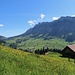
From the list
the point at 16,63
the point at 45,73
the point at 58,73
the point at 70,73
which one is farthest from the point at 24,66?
the point at 70,73

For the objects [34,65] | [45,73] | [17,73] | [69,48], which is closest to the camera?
[17,73]

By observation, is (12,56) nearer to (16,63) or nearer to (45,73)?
(16,63)

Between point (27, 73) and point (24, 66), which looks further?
point (24, 66)

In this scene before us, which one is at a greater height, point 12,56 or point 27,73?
point 12,56

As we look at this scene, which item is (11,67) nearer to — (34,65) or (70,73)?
(34,65)

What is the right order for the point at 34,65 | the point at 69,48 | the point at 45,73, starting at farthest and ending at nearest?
the point at 69,48, the point at 34,65, the point at 45,73

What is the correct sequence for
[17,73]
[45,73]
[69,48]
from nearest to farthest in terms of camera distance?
[17,73], [45,73], [69,48]

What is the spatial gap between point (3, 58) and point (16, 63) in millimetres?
1552

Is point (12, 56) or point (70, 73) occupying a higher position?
point (12, 56)

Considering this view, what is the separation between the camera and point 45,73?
21.8 meters

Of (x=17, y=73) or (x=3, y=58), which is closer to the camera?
(x=17, y=73)

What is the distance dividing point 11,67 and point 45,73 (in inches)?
146

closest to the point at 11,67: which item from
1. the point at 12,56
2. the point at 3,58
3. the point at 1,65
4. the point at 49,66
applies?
the point at 1,65

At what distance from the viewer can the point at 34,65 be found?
2342 cm
